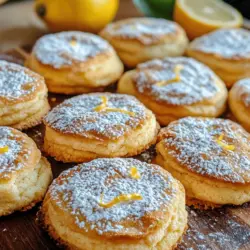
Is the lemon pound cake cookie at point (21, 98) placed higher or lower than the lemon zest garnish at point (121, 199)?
lower

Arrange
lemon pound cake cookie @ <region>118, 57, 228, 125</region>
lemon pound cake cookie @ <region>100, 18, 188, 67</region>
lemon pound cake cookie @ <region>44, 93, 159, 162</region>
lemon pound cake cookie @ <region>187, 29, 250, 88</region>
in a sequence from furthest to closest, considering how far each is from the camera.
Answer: lemon pound cake cookie @ <region>100, 18, 188, 67</region> → lemon pound cake cookie @ <region>187, 29, 250, 88</region> → lemon pound cake cookie @ <region>118, 57, 228, 125</region> → lemon pound cake cookie @ <region>44, 93, 159, 162</region>

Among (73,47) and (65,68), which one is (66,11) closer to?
(73,47)

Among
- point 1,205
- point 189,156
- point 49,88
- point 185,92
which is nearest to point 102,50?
point 49,88

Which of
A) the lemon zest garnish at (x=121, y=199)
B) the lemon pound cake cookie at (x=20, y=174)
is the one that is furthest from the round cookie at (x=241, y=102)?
the lemon pound cake cookie at (x=20, y=174)

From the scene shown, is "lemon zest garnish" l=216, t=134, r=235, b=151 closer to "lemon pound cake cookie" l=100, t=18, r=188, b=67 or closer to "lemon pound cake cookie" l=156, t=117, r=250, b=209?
"lemon pound cake cookie" l=156, t=117, r=250, b=209

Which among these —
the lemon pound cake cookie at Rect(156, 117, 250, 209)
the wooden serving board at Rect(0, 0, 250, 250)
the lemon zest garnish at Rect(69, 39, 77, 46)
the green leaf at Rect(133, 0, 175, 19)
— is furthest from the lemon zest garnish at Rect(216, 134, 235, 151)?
the green leaf at Rect(133, 0, 175, 19)

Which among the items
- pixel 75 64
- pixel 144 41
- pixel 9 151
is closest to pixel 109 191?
pixel 9 151

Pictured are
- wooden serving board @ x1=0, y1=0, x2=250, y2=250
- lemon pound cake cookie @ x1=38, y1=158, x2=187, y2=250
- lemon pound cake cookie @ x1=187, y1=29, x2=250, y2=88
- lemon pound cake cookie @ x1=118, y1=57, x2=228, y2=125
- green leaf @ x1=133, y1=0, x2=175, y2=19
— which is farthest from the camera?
green leaf @ x1=133, y1=0, x2=175, y2=19

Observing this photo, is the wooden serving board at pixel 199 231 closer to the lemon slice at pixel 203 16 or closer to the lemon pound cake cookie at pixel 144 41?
the lemon pound cake cookie at pixel 144 41
